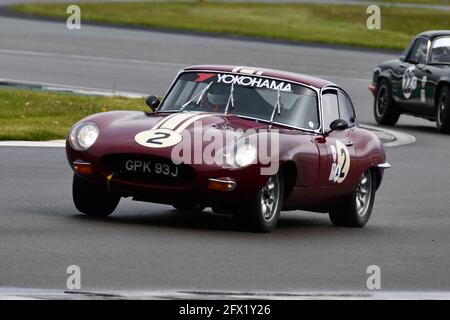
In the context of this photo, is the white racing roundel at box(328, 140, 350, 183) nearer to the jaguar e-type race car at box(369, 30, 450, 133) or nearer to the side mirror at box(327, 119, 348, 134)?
the side mirror at box(327, 119, 348, 134)

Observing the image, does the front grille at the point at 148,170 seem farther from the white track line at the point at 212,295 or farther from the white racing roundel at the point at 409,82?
the white racing roundel at the point at 409,82

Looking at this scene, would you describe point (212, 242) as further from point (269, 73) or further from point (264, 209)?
point (269, 73)

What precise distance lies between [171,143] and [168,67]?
21619 millimetres

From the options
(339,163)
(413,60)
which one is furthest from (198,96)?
(413,60)

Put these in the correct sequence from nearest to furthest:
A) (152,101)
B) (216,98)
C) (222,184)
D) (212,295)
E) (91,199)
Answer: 1. (212,295)
2. (222,184)
3. (91,199)
4. (216,98)
5. (152,101)

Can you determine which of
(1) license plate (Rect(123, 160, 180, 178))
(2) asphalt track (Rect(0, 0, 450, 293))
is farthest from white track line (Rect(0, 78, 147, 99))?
(1) license plate (Rect(123, 160, 180, 178))

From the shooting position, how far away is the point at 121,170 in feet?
36.4

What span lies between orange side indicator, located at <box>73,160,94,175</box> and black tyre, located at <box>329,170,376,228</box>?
8.08ft

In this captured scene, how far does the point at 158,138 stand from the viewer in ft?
36.0

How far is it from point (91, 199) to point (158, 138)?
98 cm

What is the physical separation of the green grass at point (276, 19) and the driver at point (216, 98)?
29.0 metres

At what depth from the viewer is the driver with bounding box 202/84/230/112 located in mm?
12133

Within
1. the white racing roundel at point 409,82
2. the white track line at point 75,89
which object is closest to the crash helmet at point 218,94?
the white racing roundel at point 409,82
